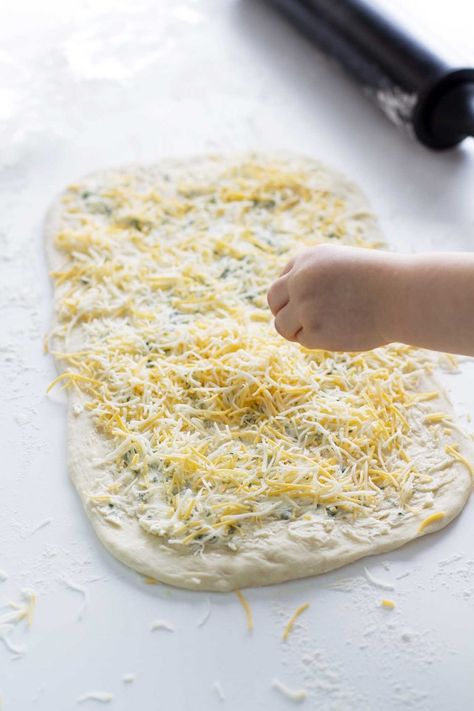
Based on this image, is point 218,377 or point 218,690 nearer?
point 218,690

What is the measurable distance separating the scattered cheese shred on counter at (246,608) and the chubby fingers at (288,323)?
38cm

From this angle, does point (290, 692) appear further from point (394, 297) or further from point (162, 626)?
point (394, 297)

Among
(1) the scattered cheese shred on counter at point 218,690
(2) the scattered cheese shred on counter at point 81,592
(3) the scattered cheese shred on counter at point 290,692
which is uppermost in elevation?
(3) the scattered cheese shred on counter at point 290,692

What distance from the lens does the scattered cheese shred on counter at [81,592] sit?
1218 millimetres

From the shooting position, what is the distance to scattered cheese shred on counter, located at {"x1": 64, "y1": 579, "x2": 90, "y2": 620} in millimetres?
1218

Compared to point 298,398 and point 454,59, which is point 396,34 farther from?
point 298,398

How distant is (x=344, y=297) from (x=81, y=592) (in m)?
0.55

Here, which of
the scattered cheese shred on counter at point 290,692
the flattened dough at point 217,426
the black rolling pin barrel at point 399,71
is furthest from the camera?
the black rolling pin barrel at point 399,71

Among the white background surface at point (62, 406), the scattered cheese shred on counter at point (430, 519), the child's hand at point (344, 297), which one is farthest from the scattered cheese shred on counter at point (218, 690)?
the child's hand at point (344, 297)

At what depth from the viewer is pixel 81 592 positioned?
1241 millimetres

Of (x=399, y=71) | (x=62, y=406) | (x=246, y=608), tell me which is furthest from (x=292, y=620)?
(x=399, y=71)

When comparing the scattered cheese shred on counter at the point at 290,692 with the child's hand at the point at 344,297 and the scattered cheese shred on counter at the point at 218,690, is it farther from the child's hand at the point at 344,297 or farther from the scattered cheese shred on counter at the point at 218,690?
the child's hand at the point at 344,297

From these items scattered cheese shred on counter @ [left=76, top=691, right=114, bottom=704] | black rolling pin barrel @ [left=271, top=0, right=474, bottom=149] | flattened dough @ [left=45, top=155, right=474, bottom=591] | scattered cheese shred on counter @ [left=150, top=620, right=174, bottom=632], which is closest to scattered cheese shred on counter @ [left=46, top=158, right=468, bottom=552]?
flattened dough @ [left=45, top=155, right=474, bottom=591]

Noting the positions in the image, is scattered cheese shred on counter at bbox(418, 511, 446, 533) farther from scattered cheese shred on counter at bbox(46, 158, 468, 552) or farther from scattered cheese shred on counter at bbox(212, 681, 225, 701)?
scattered cheese shred on counter at bbox(212, 681, 225, 701)
